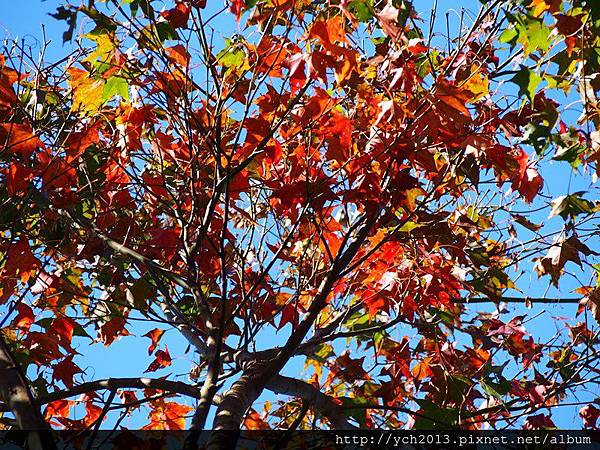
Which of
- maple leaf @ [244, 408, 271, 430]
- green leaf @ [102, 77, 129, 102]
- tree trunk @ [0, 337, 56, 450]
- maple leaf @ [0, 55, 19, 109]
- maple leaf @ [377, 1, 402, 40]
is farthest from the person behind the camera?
maple leaf @ [244, 408, 271, 430]

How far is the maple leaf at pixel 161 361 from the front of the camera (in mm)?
4957

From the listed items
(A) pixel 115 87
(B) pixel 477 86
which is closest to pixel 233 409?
(A) pixel 115 87

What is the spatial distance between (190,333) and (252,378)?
763 mm

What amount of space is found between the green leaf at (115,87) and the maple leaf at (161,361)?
1910 mm

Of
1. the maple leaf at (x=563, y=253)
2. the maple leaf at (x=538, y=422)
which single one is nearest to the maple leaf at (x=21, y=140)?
the maple leaf at (x=563, y=253)

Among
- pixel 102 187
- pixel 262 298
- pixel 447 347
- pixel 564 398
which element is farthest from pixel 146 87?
pixel 564 398

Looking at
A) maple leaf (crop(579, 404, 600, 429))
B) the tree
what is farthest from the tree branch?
maple leaf (crop(579, 404, 600, 429))

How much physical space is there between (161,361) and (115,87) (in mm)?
2034

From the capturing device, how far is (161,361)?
4965 millimetres

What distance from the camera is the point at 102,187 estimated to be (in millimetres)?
4398

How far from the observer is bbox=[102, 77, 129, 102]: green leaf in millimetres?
3721

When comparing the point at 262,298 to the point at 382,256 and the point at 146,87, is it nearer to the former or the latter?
the point at 382,256

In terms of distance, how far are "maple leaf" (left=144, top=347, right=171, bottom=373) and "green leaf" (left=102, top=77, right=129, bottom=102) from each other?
1910 millimetres

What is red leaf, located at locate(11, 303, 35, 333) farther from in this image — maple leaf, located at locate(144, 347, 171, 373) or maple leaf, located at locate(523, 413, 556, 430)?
maple leaf, located at locate(523, 413, 556, 430)
